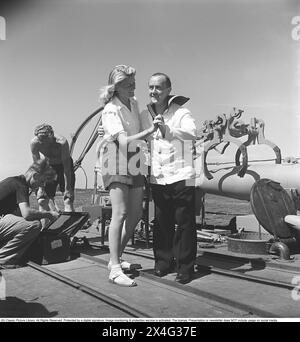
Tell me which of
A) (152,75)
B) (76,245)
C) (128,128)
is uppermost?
(152,75)

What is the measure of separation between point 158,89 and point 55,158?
7.96 ft

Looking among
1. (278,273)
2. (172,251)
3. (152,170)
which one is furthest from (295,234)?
(152,170)

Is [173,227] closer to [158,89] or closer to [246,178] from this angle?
[158,89]

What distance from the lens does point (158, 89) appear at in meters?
3.71

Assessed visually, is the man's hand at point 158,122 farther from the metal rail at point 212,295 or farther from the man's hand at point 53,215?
the man's hand at point 53,215

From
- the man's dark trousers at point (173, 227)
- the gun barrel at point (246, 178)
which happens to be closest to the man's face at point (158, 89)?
the man's dark trousers at point (173, 227)

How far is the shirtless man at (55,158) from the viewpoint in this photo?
5.32 m

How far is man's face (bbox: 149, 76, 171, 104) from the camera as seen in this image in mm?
3699

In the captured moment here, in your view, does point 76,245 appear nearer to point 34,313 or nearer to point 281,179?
point 34,313

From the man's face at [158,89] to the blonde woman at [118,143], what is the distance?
166 mm

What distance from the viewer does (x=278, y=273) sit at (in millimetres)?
4035

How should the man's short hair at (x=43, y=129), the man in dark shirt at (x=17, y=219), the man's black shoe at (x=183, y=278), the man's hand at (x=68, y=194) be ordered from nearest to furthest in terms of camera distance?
the man's black shoe at (x=183, y=278) → the man in dark shirt at (x=17, y=219) → the man's short hair at (x=43, y=129) → the man's hand at (x=68, y=194)

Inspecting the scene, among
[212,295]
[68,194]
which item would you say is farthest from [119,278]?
[68,194]

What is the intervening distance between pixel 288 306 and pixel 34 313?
5.50ft
